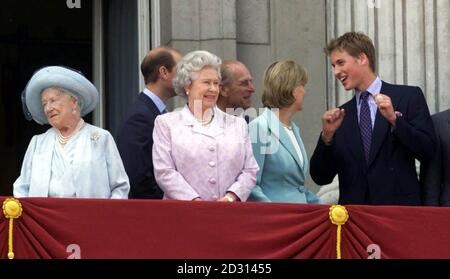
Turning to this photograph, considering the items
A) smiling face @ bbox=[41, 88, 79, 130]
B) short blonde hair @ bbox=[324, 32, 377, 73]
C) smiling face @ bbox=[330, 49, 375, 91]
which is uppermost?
short blonde hair @ bbox=[324, 32, 377, 73]

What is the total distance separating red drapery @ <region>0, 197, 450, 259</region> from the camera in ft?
27.0

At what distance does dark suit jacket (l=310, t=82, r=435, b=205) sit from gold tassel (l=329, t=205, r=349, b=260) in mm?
767

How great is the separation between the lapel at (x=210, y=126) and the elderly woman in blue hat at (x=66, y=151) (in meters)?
0.52

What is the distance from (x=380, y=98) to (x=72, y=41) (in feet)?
18.9

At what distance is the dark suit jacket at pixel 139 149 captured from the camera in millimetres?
9234

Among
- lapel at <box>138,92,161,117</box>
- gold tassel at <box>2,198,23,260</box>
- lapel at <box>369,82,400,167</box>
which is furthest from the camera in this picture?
lapel at <box>138,92,161,117</box>

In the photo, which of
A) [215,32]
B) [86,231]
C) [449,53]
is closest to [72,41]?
[215,32]

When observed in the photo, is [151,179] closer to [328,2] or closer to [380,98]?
[380,98]

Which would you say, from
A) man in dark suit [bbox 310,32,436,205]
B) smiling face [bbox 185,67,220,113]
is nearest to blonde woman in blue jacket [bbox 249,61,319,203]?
man in dark suit [bbox 310,32,436,205]

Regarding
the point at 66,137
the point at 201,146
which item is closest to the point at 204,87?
the point at 201,146

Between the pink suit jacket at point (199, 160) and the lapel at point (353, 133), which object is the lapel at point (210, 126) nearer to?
the pink suit jacket at point (199, 160)

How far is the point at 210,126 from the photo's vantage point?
8977 millimetres

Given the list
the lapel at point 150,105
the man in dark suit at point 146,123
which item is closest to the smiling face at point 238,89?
the man in dark suit at point 146,123

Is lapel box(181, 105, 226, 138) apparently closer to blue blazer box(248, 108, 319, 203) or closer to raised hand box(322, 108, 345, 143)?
blue blazer box(248, 108, 319, 203)
